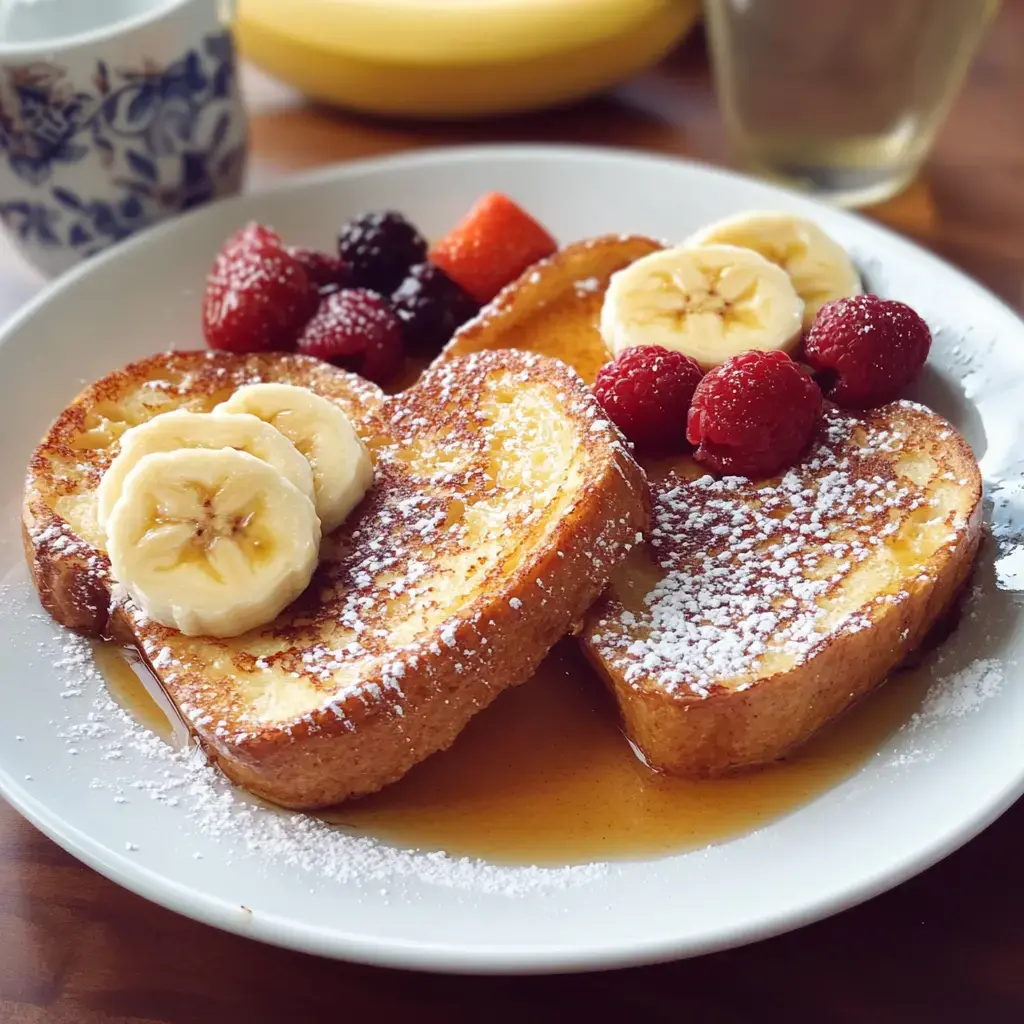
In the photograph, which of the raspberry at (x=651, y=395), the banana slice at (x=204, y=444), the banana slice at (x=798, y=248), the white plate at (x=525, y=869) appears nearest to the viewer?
the white plate at (x=525, y=869)

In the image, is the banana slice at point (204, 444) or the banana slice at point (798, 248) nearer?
the banana slice at point (204, 444)

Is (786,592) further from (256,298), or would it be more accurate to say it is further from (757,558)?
(256,298)

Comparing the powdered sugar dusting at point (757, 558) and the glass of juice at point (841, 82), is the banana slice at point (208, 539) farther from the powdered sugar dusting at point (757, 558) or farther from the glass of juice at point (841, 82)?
the glass of juice at point (841, 82)

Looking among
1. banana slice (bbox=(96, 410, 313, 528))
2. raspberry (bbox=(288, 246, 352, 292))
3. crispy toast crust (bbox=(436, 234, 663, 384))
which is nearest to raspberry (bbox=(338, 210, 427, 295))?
raspberry (bbox=(288, 246, 352, 292))

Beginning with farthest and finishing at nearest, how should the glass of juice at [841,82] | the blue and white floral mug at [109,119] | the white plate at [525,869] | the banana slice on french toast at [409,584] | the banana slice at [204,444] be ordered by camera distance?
the glass of juice at [841,82] → the blue and white floral mug at [109,119] → the banana slice at [204,444] → the banana slice on french toast at [409,584] → the white plate at [525,869]

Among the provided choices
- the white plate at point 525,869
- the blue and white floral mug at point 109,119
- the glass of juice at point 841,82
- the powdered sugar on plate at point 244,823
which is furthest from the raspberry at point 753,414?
the blue and white floral mug at point 109,119

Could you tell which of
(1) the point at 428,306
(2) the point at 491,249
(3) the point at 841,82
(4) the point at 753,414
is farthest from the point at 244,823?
(3) the point at 841,82
